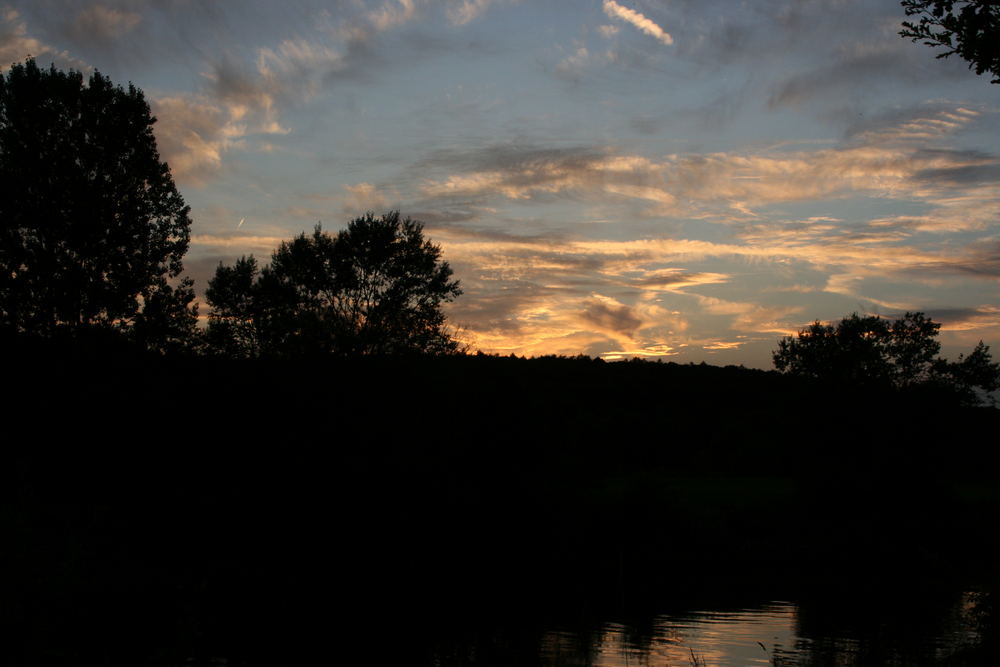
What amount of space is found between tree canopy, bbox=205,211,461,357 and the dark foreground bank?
27.4 meters

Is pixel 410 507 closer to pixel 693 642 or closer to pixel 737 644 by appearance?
pixel 693 642

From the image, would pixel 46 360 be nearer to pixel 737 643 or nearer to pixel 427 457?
pixel 427 457

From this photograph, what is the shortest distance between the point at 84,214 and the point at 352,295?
28559 mm

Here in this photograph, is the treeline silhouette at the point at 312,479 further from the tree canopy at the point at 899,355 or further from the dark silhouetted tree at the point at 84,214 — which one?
the tree canopy at the point at 899,355

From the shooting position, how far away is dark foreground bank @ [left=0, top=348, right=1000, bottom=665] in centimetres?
2650

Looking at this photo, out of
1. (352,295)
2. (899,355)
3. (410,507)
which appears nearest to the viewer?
(410,507)

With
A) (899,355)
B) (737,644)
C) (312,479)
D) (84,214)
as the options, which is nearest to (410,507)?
(312,479)

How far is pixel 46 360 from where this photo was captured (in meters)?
32.7

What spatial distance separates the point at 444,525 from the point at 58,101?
29.1 meters

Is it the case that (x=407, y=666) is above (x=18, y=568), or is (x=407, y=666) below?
below

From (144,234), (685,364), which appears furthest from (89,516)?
(685,364)

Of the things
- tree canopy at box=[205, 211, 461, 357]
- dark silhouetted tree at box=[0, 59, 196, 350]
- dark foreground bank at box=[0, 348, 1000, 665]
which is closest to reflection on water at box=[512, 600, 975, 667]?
dark foreground bank at box=[0, 348, 1000, 665]

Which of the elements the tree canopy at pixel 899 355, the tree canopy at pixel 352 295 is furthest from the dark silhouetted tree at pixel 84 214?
the tree canopy at pixel 899 355

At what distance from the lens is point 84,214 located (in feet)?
138
